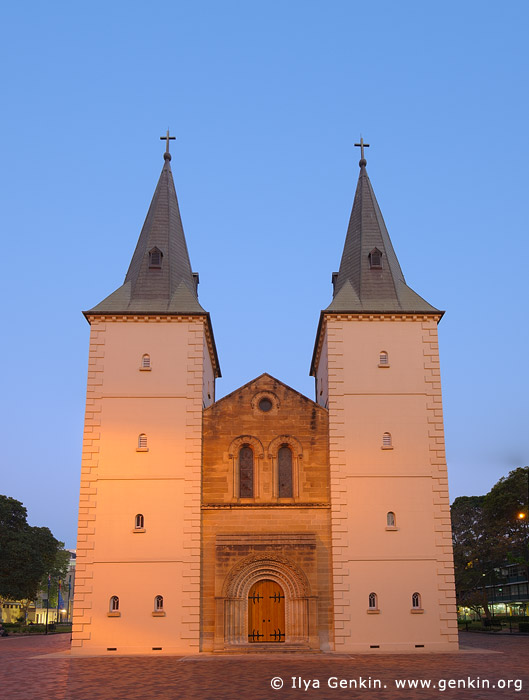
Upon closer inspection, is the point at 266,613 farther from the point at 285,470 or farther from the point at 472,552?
the point at 472,552

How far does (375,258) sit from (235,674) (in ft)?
65.8

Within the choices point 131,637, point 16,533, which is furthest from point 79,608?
point 16,533

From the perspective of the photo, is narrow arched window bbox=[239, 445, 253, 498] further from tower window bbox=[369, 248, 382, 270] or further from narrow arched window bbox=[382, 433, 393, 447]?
tower window bbox=[369, 248, 382, 270]

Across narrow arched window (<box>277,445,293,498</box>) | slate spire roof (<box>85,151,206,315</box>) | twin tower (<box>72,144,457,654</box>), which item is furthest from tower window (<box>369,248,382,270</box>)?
narrow arched window (<box>277,445,293,498</box>)

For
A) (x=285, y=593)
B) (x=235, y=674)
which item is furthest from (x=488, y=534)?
(x=235, y=674)

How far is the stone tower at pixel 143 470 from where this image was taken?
1118 inches

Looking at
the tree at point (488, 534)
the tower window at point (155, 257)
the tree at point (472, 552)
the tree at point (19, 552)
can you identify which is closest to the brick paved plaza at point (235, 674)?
the tower window at point (155, 257)

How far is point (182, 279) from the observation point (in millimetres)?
34312

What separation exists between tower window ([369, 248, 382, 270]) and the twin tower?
1.46m

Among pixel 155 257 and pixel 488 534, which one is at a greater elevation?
pixel 155 257

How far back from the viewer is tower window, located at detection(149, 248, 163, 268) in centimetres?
3434

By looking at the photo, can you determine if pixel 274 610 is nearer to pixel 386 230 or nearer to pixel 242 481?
pixel 242 481

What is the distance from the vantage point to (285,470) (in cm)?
3078

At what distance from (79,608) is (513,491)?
29.4 m
